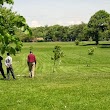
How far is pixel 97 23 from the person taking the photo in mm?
163250

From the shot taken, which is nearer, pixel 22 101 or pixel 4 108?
pixel 4 108

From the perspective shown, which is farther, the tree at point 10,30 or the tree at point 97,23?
the tree at point 97,23

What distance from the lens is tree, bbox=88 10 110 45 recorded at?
162000 millimetres

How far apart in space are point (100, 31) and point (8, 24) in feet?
510

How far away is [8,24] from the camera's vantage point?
23.6 ft

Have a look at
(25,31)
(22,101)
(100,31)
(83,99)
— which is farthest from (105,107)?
(100,31)

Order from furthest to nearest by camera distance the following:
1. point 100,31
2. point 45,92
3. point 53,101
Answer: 1. point 100,31
2. point 45,92
3. point 53,101

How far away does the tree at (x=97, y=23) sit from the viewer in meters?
162

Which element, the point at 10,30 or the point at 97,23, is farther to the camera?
the point at 97,23

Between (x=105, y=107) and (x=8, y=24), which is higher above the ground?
(x=8, y=24)

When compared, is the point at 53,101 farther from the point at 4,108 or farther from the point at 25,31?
the point at 25,31

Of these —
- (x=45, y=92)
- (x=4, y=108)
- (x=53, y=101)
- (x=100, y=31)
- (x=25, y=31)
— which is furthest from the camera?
(x=100, y=31)

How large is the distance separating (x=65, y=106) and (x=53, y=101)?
90cm

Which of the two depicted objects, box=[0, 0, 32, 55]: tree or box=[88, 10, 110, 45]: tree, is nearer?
box=[0, 0, 32, 55]: tree
